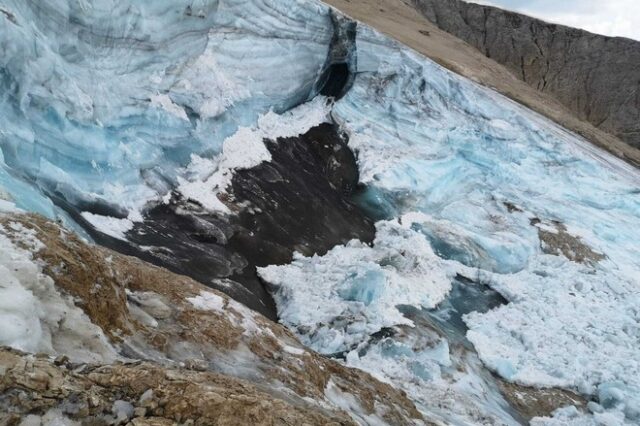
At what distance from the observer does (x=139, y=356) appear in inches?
188

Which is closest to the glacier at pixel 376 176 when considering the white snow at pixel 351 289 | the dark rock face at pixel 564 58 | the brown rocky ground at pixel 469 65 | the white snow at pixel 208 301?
the white snow at pixel 351 289

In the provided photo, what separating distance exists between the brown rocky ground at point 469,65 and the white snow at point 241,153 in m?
6.10

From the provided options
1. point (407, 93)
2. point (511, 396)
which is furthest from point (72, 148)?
point (407, 93)

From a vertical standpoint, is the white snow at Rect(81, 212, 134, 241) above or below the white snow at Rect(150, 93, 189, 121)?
below

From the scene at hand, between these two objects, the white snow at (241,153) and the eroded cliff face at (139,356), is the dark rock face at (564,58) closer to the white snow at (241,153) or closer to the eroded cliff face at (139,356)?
the white snow at (241,153)

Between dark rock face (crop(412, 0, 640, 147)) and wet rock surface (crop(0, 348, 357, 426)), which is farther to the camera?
dark rock face (crop(412, 0, 640, 147))

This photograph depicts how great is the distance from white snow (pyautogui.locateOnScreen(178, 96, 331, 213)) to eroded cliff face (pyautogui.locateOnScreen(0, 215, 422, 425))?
17.9ft

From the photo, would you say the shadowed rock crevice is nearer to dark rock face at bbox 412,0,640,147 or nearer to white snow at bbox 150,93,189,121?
white snow at bbox 150,93,189,121

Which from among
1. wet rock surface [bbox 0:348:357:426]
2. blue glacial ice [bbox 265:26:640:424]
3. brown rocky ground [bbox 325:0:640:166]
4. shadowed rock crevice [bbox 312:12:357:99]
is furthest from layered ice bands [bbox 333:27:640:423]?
wet rock surface [bbox 0:348:357:426]

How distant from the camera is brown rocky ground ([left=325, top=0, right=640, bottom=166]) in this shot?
22312 millimetres

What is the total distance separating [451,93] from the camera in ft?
62.5

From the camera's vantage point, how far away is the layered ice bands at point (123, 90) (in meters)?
9.04

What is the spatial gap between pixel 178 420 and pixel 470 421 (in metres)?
6.07

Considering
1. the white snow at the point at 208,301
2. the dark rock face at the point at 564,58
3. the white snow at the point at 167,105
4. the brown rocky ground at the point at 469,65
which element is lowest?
the white snow at the point at 208,301
